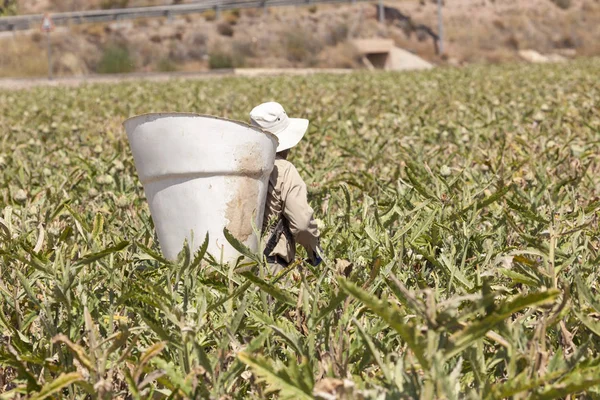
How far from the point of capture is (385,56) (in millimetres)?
37125

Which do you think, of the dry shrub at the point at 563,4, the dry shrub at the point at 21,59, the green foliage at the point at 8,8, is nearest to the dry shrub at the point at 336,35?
the dry shrub at the point at 21,59

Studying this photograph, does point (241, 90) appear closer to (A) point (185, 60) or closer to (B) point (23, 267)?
(B) point (23, 267)

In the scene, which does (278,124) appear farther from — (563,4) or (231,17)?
(563,4)

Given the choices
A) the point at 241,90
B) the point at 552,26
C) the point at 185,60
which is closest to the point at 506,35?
the point at 552,26

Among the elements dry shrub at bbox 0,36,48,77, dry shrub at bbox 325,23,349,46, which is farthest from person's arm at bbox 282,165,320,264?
dry shrub at bbox 325,23,349,46

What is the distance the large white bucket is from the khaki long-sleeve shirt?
0.56 feet

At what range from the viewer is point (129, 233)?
3.92m

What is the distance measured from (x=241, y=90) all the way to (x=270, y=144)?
→ 40.2 feet

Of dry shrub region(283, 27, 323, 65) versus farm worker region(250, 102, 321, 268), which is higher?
farm worker region(250, 102, 321, 268)

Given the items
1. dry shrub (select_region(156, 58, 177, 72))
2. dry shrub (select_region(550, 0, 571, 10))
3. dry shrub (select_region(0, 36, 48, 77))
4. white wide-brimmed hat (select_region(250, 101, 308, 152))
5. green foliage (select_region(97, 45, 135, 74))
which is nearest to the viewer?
white wide-brimmed hat (select_region(250, 101, 308, 152))

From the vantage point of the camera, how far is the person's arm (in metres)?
3.57

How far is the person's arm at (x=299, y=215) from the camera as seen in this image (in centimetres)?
357

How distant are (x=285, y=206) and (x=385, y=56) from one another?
34.1 metres

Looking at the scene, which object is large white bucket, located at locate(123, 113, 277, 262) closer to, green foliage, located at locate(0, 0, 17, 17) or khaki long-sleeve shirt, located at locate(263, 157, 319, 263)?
khaki long-sleeve shirt, located at locate(263, 157, 319, 263)
